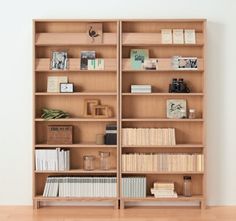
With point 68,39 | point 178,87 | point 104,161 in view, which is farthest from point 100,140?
point 68,39

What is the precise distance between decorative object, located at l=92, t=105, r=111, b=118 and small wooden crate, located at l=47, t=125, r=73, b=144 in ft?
1.13

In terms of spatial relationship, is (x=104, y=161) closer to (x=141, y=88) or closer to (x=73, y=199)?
(x=73, y=199)

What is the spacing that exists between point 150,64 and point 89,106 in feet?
2.69

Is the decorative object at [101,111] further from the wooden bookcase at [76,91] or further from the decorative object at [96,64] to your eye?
the decorative object at [96,64]

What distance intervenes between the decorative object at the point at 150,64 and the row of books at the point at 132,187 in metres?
1.21

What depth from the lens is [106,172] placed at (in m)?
5.76

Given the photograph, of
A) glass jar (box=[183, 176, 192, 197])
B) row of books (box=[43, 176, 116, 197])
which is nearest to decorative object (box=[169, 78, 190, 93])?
glass jar (box=[183, 176, 192, 197])

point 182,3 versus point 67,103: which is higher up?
point 182,3

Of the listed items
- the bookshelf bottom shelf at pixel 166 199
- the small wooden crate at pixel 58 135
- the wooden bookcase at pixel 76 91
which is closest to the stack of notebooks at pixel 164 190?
the bookshelf bottom shelf at pixel 166 199

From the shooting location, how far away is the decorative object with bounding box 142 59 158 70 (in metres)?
5.71
